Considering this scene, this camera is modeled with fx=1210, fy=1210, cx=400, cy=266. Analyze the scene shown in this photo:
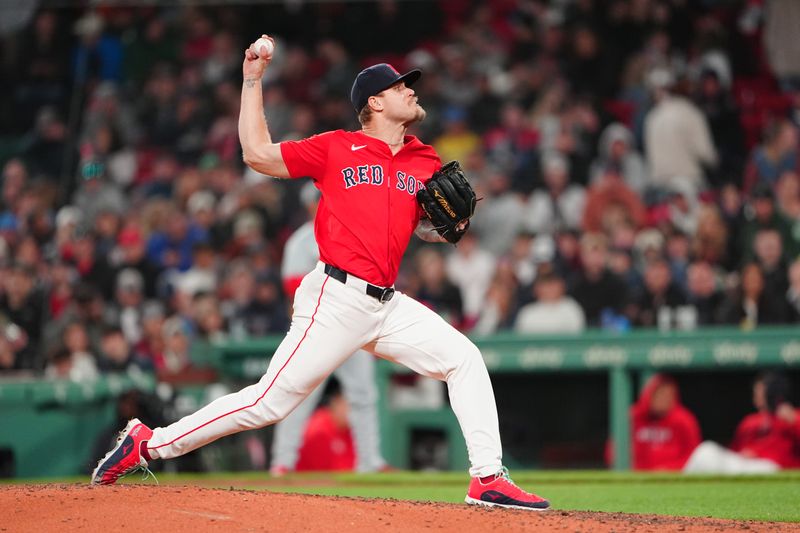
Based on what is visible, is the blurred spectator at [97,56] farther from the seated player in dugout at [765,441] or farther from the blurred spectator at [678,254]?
the seated player in dugout at [765,441]

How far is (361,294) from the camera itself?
475 centimetres

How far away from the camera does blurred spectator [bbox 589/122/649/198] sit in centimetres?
1186

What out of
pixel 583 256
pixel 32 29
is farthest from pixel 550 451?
pixel 32 29

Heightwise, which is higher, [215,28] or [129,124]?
[215,28]

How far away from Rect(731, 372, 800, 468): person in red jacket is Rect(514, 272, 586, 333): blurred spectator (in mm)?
1694

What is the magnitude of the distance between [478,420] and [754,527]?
1.11 metres

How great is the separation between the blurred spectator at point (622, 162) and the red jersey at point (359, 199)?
7.19 meters

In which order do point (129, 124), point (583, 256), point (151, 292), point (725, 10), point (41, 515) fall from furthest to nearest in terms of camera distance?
1. point (129, 124)
2. point (725, 10)
3. point (151, 292)
4. point (583, 256)
5. point (41, 515)

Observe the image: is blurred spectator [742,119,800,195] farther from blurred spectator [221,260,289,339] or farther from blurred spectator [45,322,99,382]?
blurred spectator [45,322,99,382]

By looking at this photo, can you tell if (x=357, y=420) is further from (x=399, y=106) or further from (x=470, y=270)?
(x=399, y=106)

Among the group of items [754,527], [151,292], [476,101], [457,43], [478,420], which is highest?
[457,43]

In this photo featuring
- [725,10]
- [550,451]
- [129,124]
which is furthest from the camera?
[129,124]

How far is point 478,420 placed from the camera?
4750mm

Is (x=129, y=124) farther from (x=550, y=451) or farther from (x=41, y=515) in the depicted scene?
(x=41, y=515)
